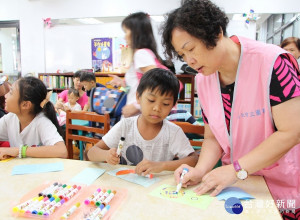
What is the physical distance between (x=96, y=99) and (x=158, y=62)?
40.8 inches

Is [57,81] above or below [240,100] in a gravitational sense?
below

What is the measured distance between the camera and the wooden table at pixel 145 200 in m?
0.79

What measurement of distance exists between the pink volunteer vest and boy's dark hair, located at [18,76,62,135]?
41.1 inches

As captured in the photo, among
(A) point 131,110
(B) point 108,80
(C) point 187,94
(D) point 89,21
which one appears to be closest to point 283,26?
(C) point 187,94

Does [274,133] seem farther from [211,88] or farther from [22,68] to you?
[22,68]

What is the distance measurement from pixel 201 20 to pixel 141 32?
1026mm

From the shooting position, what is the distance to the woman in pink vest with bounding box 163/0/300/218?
866mm

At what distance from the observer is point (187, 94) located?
4.68m

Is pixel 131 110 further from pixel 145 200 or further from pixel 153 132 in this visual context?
pixel 145 200

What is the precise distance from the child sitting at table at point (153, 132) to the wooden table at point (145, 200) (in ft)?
0.71

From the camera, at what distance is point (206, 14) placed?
2.88 ft

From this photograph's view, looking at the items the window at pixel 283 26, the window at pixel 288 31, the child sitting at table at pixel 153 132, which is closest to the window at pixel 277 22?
the window at pixel 283 26

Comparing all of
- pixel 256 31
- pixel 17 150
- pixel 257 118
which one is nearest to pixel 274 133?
pixel 257 118

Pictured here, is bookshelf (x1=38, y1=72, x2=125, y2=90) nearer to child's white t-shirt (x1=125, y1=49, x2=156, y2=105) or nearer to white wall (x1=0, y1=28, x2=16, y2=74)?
white wall (x1=0, y1=28, x2=16, y2=74)
